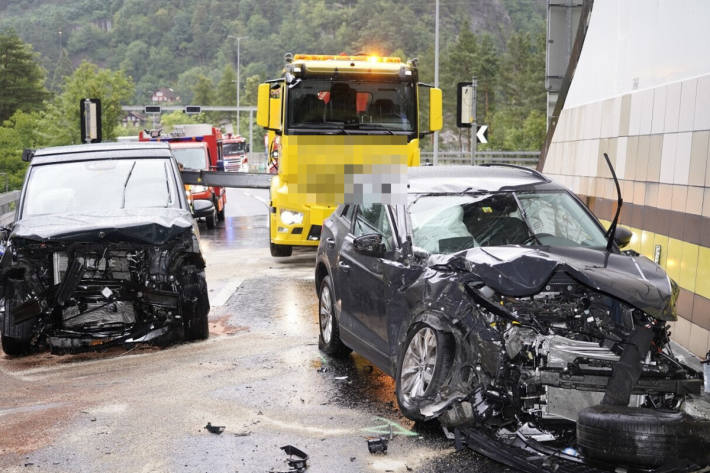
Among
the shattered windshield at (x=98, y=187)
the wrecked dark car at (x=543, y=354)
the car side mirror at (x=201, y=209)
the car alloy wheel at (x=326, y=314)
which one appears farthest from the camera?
the car side mirror at (x=201, y=209)

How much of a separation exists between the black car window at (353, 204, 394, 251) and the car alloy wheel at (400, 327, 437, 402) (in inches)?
39.8

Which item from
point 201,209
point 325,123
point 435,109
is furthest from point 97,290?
Result: point 435,109

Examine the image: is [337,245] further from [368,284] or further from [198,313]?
[198,313]

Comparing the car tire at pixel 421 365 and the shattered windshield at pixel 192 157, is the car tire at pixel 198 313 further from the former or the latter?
the shattered windshield at pixel 192 157

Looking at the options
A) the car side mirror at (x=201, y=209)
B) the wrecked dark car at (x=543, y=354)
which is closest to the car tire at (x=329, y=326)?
the wrecked dark car at (x=543, y=354)

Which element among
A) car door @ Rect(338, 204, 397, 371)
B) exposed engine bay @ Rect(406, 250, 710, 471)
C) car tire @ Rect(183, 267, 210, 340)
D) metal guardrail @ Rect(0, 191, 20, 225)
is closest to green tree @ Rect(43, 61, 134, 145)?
metal guardrail @ Rect(0, 191, 20, 225)

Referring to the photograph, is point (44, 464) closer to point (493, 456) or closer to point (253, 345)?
point (493, 456)

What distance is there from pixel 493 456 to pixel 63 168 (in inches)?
252

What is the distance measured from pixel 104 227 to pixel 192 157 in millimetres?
17164

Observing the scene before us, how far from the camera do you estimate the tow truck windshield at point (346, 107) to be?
46.9 feet

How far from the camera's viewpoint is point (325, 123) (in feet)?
47.1

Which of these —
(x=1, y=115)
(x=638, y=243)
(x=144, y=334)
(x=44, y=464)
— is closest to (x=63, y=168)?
(x=144, y=334)

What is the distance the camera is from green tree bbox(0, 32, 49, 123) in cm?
9606

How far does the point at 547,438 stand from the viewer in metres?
5.27
